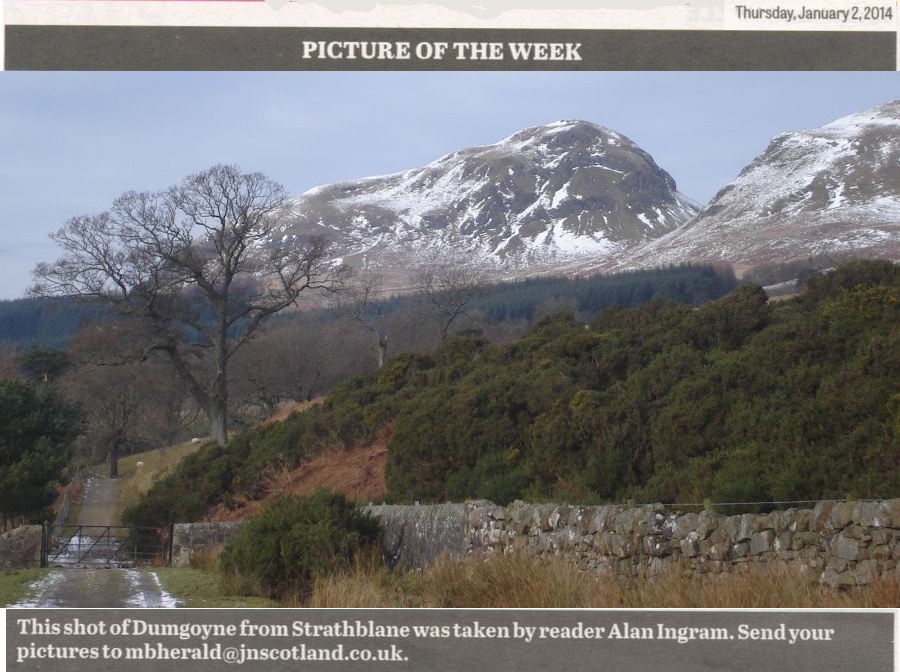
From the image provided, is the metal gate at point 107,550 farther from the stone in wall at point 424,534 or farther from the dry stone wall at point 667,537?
the dry stone wall at point 667,537

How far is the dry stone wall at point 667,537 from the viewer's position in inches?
262

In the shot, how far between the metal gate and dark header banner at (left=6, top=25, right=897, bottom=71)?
12.2 meters

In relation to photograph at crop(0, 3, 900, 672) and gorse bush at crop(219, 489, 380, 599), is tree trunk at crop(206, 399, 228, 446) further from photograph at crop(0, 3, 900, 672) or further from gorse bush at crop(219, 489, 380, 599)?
gorse bush at crop(219, 489, 380, 599)

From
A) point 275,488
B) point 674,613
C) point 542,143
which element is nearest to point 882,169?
point 542,143

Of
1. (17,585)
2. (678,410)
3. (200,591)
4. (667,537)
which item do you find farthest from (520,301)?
(667,537)

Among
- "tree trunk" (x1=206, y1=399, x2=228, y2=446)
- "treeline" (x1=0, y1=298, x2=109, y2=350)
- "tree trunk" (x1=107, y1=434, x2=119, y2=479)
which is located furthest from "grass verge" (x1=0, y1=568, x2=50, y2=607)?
"tree trunk" (x1=107, y1=434, x2=119, y2=479)

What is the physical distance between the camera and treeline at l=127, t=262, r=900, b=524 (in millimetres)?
10227

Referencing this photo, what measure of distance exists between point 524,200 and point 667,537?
8.41 meters

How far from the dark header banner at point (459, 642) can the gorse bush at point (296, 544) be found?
16.3 feet

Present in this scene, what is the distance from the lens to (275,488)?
21.2m

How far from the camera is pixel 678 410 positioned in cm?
1241

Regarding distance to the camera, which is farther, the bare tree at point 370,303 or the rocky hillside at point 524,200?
the bare tree at point 370,303

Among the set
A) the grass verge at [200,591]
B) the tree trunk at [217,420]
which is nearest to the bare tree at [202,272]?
the tree trunk at [217,420]

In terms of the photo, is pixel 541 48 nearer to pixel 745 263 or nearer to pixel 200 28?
pixel 200 28
